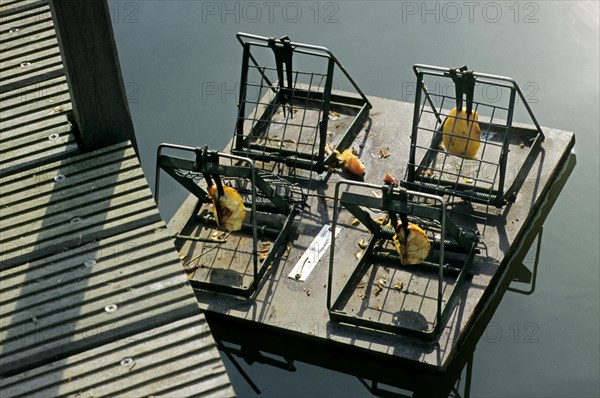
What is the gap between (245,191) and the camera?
30.6 ft

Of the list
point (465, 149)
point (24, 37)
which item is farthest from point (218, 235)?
point (24, 37)

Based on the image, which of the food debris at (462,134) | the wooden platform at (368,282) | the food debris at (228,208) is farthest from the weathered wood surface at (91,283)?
the food debris at (462,134)

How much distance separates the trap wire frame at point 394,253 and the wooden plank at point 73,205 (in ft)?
4.88

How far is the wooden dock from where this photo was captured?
226 inches

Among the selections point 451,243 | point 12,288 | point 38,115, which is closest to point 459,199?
point 451,243

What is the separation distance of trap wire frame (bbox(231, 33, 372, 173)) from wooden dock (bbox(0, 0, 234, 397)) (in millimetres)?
2229

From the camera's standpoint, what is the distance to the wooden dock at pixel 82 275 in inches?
226

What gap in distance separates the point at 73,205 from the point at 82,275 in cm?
62

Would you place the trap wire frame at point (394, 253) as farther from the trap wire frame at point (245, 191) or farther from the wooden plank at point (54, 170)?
the wooden plank at point (54, 170)

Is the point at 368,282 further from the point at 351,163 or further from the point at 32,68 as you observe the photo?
the point at 32,68

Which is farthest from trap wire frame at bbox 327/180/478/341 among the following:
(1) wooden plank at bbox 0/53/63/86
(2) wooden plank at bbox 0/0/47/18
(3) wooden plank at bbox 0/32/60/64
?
(2) wooden plank at bbox 0/0/47/18

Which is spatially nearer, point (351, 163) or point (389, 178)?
point (389, 178)

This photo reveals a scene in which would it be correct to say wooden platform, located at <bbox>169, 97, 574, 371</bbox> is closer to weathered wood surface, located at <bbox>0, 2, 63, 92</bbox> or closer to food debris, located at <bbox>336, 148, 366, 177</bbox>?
food debris, located at <bbox>336, 148, 366, 177</bbox>

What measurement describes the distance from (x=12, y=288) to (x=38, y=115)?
5.13ft
